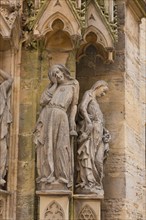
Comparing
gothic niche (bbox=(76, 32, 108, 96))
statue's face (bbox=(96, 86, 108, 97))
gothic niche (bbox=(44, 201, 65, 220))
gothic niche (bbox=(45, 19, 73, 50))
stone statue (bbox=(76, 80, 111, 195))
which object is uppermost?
gothic niche (bbox=(45, 19, 73, 50))

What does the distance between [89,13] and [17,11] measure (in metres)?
0.92

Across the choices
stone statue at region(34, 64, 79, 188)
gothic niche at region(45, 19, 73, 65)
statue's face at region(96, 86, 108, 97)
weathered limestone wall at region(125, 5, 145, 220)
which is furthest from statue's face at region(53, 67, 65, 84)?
weathered limestone wall at region(125, 5, 145, 220)

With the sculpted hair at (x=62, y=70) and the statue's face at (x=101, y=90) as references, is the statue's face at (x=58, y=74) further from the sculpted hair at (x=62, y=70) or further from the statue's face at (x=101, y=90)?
the statue's face at (x=101, y=90)

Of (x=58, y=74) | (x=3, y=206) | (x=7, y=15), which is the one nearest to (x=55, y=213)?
(x=3, y=206)

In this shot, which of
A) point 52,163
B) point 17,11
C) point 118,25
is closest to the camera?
point 52,163

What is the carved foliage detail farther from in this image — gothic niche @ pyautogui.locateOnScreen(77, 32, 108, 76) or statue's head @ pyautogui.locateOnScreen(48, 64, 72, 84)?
gothic niche @ pyautogui.locateOnScreen(77, 32, 108, 76)

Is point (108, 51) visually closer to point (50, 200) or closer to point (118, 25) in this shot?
point (118, 25)

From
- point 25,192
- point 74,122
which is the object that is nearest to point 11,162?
point 25,192

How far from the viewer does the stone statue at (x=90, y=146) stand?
7453 mm

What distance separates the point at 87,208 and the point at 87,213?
0.19 ft

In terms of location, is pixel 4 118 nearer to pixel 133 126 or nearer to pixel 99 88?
pixel 99 88

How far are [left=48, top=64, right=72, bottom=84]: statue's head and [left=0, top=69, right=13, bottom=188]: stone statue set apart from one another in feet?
1.58

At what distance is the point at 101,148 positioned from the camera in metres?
7.58

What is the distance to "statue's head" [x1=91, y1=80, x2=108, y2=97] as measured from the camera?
A: 26.1 ft
